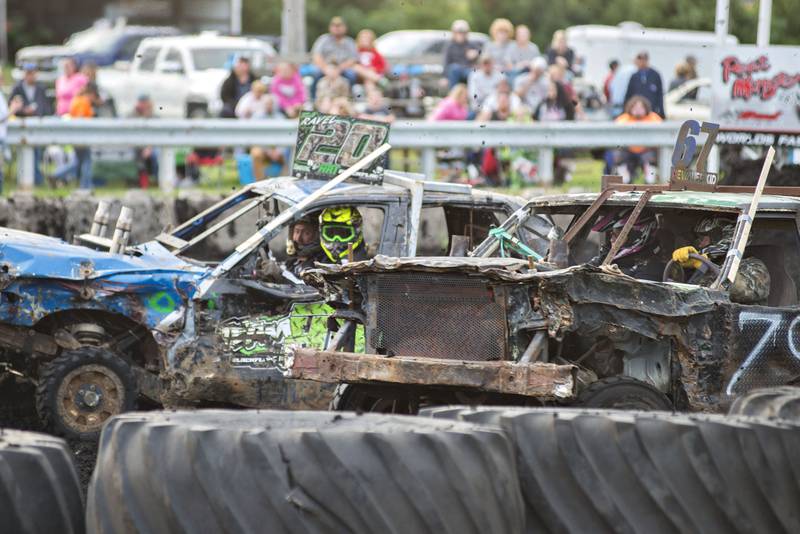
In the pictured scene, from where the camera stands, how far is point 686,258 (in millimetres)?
7988

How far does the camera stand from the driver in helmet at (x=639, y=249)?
335 inches

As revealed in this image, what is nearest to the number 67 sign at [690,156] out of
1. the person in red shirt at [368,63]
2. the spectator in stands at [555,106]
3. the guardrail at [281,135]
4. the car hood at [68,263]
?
the car hood at [68,263]

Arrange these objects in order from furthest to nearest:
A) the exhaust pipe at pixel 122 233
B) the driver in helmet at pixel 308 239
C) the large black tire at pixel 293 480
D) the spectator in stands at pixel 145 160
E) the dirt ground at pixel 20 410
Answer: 1. the spectator in stands at pixel 145 160
2. the driver in helmet at pixel 308 239
3. the exhaust pipe at pixel 122 233
4. the dirt ground at pixel 20 410
5. the large black tire at pixel 293 480

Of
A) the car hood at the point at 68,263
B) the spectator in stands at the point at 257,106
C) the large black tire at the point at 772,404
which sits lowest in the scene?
the large black tire at the point at 772,404

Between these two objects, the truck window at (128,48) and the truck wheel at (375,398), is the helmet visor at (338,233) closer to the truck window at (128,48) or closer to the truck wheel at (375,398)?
the truck wheel at (375,398)

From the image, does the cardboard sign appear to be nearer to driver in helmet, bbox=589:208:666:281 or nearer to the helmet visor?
driver in helmet, bbox=589:208:666:281

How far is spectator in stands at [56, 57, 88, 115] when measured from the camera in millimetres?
21078

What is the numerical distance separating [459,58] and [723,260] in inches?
549

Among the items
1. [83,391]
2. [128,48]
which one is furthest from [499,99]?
[128,48]

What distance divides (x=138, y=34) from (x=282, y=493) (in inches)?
1334

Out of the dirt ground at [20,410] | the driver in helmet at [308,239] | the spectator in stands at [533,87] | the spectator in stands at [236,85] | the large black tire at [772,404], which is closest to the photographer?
the large black tire at [772,404]

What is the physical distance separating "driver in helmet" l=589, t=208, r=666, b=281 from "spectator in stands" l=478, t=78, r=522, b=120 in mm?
10336

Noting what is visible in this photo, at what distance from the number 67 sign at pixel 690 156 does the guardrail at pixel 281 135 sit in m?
7.64

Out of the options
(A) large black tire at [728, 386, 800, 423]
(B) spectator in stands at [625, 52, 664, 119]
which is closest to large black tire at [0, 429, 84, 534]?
(A) large black tire at [728, 386, 800, 423]
